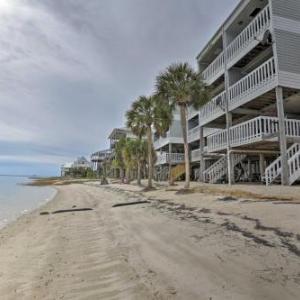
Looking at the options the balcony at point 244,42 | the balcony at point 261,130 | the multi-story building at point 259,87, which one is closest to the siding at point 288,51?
the multi-story building at point 259,87

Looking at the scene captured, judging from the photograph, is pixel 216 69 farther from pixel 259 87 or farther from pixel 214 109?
pixel 259 87

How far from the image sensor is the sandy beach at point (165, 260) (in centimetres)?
400

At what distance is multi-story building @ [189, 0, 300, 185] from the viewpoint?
640 inches

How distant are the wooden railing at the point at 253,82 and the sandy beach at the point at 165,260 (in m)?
9.87

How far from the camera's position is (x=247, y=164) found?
93.7ft

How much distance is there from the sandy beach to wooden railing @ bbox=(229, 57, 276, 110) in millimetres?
9870

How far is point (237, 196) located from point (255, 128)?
5328 mm

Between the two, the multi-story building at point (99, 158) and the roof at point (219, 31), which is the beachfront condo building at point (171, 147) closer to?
the roof at point (219, 31)

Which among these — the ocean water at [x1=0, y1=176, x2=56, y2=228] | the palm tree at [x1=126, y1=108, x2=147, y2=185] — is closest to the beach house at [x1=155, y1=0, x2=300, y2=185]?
the palm tree at [x1=126, y1=108, x2=147, y2=185]

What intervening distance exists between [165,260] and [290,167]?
1221 centimetres

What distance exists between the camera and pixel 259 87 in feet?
57.7

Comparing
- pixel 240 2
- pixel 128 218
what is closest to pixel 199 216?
pixel 128 218

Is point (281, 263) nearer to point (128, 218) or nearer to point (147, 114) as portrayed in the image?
point (128, 218)

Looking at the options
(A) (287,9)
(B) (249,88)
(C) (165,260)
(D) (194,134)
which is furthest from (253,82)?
(C) (165,260)
